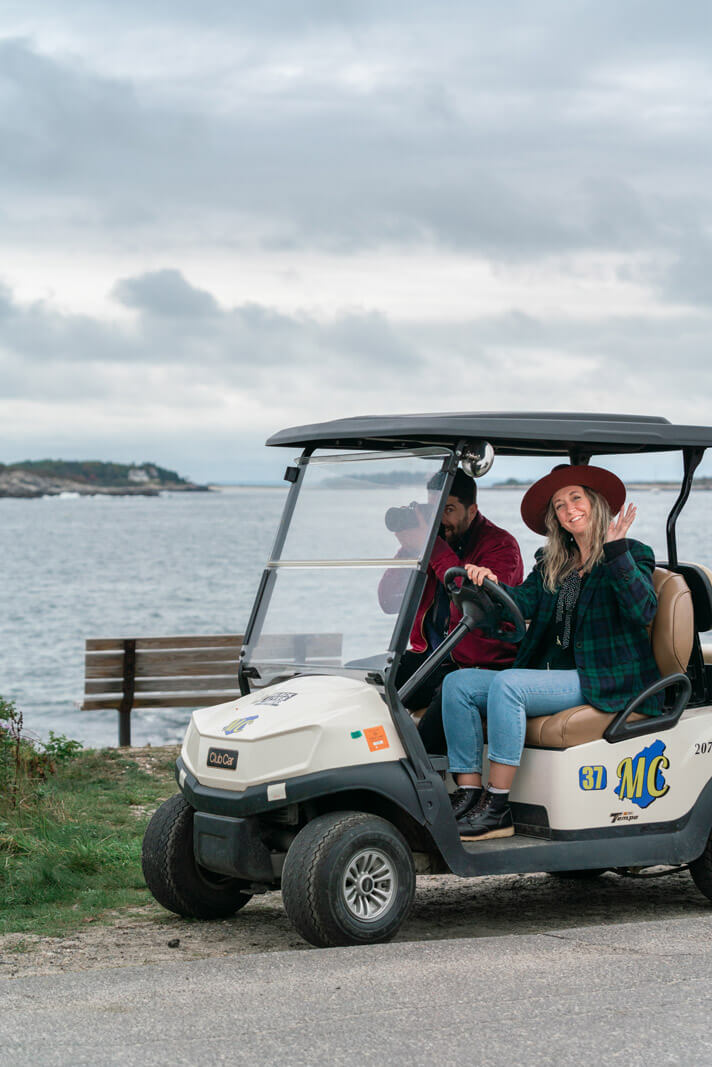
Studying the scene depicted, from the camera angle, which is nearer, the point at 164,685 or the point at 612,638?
the point at 612,638

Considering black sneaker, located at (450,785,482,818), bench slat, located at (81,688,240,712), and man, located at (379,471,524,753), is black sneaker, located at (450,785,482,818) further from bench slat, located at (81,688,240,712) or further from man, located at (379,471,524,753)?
bench slat, located at (81,688,240,712)

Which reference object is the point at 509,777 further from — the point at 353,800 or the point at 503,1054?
the point at 503,1054

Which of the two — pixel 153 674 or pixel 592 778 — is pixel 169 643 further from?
pixel 592 778

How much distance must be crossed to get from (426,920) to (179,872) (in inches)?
44.1

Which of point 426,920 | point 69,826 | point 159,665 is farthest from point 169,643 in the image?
point 426,920

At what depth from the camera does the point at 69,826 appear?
8.15 meters

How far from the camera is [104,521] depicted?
120 metres

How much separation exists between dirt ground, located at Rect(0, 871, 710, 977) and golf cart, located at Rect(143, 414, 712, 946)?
0.22 metres

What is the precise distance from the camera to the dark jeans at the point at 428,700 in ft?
19.5

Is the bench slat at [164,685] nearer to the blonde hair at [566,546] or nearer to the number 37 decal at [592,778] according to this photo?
the blonde hair at [566,546]

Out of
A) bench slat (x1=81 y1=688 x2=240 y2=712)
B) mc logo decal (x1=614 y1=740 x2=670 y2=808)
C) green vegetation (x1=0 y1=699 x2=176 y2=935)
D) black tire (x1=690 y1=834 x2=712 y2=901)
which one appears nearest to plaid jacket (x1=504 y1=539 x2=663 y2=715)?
mc logo decal (x1=614 y1=740 x2=670 y2=808)

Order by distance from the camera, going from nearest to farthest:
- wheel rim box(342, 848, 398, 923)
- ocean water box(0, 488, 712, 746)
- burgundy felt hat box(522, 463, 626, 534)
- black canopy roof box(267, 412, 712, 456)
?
1. wheel rim box(342, 848, 398, 923)
2. black canopy roof box(267, 412, 712, 456)
3. burgundy felt hat box(522, 463, 626, 534)
4. ocean water box(0, 488, 712, 746)

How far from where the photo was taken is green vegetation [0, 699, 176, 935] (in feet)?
22.1

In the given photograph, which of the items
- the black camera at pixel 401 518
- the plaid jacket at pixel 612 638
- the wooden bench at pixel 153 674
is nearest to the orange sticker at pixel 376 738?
the black camera at pixel 401 518
